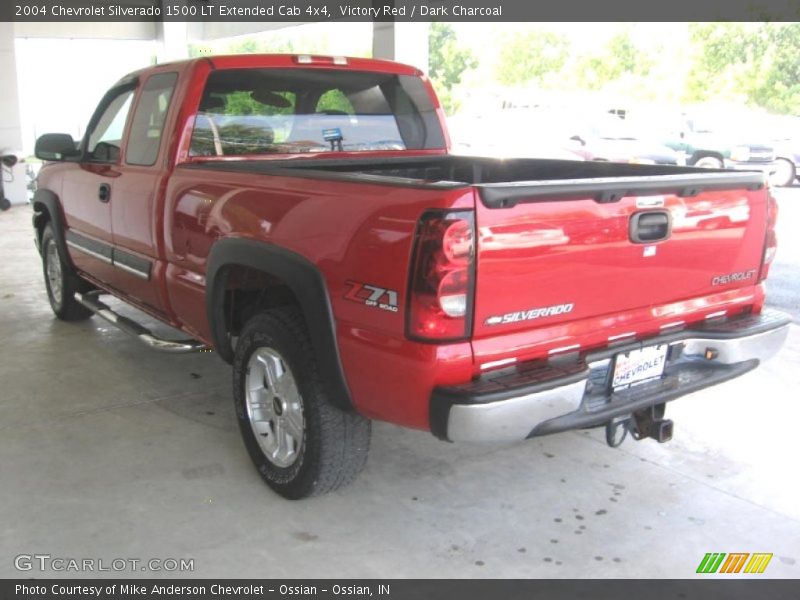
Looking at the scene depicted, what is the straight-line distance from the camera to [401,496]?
3277 millimetres

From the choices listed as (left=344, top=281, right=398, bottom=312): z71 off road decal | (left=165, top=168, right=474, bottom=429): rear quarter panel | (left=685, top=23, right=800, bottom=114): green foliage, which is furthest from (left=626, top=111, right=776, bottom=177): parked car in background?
(left=344, top=281, right=398, bottom=312): z71 off road decal

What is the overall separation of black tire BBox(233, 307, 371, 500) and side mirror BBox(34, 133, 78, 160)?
2.42m

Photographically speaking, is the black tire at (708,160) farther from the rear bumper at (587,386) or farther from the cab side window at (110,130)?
A: the rear bumper at (587,386)

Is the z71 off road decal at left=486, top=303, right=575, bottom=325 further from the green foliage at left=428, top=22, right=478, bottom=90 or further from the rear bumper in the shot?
the green foliage at left=428, top=22, right=478, bottom=90

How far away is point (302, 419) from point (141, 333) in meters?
1.57

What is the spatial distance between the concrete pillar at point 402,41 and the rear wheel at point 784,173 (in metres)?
12.0

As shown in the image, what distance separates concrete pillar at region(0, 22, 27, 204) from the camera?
14.1 meters

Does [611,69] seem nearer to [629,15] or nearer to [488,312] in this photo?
[629,15]

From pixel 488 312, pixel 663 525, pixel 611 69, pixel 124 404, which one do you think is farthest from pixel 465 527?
pixel 611 69

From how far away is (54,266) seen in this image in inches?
233

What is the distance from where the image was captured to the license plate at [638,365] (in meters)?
2.79

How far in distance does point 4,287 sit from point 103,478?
4674mm

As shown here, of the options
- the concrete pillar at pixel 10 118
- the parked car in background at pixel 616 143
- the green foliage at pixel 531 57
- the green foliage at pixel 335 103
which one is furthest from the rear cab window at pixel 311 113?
the green foliage at pixel 531 57

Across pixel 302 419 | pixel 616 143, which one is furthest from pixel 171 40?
pixel 302 419
